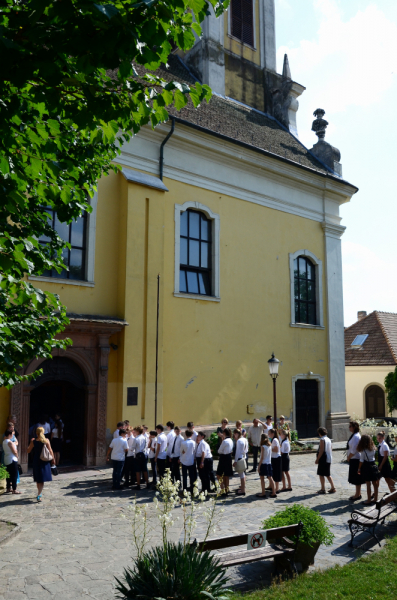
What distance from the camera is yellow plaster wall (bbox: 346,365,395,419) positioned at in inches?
1242

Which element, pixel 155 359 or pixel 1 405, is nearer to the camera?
pixel 1 405

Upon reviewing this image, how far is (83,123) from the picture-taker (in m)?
4.08

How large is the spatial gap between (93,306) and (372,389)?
22.6 metres

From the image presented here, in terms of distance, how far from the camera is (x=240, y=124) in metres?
21.5

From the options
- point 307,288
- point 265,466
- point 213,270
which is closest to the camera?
point 265,466

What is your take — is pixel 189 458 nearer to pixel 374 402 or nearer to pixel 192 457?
pixel 192 457

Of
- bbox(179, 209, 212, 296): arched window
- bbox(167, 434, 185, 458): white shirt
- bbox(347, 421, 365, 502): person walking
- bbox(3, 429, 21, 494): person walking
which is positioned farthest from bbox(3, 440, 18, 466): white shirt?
bbox(179, 209, 212, 296): arched window

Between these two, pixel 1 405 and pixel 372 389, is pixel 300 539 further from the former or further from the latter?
pixel 372 389

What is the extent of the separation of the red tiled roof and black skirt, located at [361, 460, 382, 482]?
841 inches

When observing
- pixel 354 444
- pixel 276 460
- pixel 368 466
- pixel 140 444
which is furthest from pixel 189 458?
pixel 368 466

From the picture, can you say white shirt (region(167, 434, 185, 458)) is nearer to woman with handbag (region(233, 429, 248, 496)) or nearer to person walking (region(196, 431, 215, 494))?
person walking (region(196, 431, 215, 494))

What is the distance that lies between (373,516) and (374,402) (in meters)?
25.1

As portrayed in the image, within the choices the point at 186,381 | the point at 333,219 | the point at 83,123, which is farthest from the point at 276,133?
the point at 83,123

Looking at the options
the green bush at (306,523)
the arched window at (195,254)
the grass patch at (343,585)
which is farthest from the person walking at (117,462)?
the arched window at (195,254)
